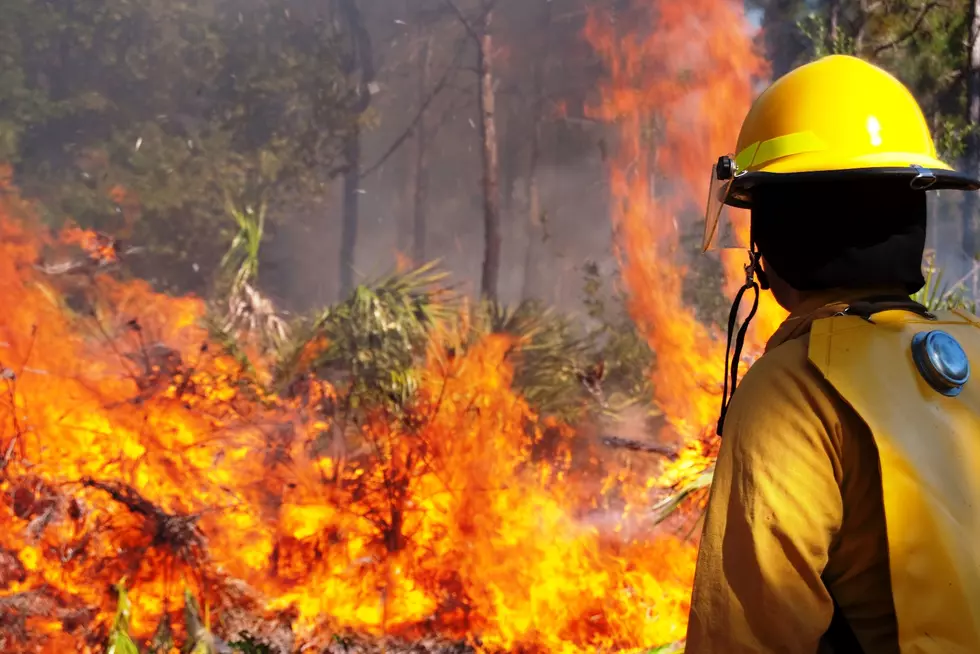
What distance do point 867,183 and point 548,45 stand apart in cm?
418

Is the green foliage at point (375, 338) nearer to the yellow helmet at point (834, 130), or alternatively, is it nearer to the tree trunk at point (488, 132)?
the tree trunk at point (488, 132)

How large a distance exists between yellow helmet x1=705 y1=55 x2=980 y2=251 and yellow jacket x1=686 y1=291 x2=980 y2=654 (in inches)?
15.6

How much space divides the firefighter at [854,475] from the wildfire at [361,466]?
10.7ft

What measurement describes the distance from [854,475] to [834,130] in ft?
2.33

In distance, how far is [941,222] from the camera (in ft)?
17.2

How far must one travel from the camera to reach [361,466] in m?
4.63

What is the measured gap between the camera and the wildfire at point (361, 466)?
4.25 meters

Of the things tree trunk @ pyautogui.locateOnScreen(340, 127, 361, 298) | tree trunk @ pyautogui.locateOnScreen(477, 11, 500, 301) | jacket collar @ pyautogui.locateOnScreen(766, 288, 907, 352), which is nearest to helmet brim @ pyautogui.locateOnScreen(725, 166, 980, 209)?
jacket collar @ pyautogui.locateOnScreen(766, 288, 907, 352)

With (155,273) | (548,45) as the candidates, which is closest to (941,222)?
(548,45)

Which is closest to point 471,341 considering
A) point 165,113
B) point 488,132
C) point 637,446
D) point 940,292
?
point 637,446

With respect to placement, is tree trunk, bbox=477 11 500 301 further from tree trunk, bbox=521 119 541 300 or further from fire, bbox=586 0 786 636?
fire, bbox=586 0 786 636

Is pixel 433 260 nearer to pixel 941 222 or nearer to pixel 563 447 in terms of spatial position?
pixel 563 447

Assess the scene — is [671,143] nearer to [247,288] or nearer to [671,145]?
[671,145]

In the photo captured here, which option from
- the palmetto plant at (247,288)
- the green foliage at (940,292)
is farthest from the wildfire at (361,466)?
the green foliage at (940,292)
